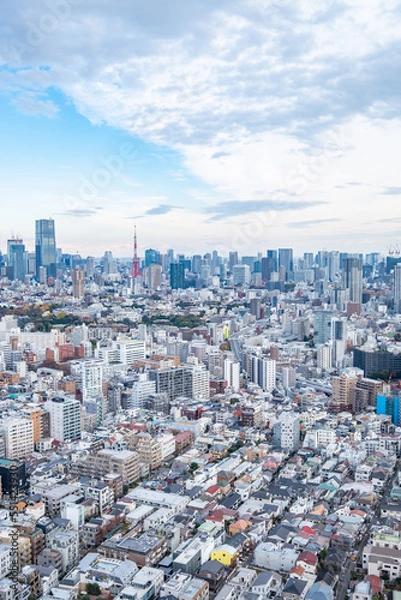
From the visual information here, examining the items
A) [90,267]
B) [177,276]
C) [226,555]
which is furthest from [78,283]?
[226,555]

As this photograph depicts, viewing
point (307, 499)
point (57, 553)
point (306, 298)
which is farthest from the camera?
point (306, 298)

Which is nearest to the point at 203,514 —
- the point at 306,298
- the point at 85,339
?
the point at 85,339

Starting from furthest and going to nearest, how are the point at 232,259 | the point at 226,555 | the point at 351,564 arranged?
the point at 232,259
the point at 351,564
the point at 226,555

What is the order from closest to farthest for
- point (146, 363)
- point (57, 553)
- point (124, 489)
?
point (57, 553)
point (124, 489)
point (146, 363)

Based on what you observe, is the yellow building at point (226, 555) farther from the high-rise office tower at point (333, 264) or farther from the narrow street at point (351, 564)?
the high-rise office tower at point (333, 264)

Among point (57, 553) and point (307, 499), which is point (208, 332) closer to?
point (307, 499)

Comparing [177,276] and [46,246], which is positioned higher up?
[46,246]

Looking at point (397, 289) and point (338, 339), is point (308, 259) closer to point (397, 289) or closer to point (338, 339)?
Answer: point (397, 289)
